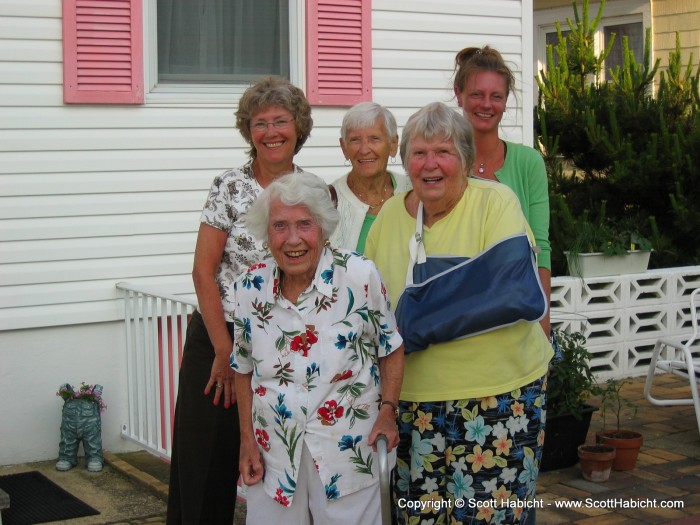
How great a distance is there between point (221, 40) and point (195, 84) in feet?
1.02

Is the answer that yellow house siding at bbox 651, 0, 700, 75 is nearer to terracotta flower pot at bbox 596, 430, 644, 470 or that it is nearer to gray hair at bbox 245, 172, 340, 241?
terracotta flower pot at bbox 596, 430, 644, 470

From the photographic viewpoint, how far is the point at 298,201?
2936 mm

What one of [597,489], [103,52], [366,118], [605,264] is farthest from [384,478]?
[605,264]

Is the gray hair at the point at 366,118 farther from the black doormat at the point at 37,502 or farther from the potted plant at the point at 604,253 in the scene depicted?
the potted plant at the point at 604,253

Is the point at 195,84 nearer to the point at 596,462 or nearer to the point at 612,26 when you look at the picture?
the point at 596,462

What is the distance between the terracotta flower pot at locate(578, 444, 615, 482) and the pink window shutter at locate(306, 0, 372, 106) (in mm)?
2586

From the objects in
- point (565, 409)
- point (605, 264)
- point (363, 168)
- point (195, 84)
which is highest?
point (195, 84)

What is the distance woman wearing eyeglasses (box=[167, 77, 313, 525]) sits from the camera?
11.5 ft

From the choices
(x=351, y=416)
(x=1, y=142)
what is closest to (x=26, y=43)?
(x=1, y=142)

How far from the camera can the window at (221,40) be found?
5957 mm

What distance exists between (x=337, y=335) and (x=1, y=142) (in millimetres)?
3241

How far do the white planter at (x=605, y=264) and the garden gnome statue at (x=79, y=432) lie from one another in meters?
3.49

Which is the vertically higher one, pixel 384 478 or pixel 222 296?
pixel 222 296

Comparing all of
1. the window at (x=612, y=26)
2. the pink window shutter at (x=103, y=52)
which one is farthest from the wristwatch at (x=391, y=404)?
the window at (x=612, y=26)
